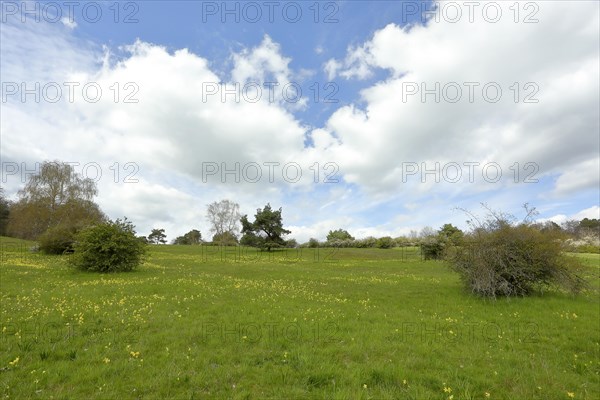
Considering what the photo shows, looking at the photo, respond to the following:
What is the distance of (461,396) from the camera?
5.83 meters

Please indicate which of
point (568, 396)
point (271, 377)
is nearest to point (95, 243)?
point (271, 377)

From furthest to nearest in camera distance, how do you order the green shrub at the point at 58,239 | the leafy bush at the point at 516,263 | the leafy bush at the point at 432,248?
the leafy bush at the point at 432,248 < the green shrub at the point at 58,239 < the leafy bush at the point at 516,263

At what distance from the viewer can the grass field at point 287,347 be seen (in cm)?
594

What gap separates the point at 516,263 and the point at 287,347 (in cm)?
1235

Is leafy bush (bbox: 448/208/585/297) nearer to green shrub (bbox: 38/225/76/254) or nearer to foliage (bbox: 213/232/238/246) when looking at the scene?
green shrub (bbox: 38/225/76/254)

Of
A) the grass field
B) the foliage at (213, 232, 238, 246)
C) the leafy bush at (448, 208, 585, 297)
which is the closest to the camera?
the grass field

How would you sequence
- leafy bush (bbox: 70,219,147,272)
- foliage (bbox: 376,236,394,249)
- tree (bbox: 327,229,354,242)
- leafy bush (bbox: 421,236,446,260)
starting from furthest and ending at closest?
tree (bbox: 327,229,354,242)
foliage (bbox: 376,236,394,249)
leafy bush (bbox: 421,236,446,260)
leafy bush (bbox: 70,219,147,272)

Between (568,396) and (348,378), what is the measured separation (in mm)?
4049

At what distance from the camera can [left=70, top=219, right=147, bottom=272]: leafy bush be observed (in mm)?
22250

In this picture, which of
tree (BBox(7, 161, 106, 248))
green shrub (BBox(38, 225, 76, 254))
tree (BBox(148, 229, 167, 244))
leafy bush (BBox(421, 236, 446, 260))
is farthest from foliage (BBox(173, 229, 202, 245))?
leafy bush (BBox(421, 236, 446, 260))

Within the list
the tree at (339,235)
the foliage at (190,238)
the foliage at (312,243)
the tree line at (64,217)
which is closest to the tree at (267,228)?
the tree line at (64,217)

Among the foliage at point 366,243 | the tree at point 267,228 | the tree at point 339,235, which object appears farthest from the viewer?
the tree at point 339,235

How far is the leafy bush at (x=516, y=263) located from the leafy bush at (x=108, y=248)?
2159 centimetres

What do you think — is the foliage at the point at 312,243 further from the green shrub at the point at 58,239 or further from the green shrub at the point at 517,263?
the green shrub at the point at 517,263
